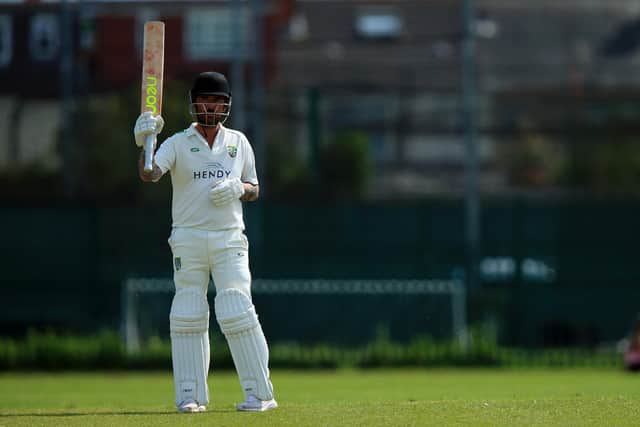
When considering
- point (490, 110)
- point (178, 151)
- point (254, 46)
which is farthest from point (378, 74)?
point (178, 151)

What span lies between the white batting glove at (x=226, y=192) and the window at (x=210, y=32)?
1382 cm

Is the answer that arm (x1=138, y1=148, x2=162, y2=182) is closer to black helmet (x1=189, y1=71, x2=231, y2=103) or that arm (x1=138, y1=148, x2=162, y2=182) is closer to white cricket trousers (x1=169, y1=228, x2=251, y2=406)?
white cricket trousers (x1=169, y1=228, x2=251, y2=406)

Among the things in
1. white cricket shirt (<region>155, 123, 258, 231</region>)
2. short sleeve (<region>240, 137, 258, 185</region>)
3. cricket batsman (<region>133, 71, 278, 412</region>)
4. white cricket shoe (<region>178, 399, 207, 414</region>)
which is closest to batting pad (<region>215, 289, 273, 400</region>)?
cricket batsman (<region>133, 71, 278, 412</region>)

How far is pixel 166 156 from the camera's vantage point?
23.8 ft

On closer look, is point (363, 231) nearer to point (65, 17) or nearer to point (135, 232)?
point (135, 232)

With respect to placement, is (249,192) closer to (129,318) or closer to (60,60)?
(129,318)

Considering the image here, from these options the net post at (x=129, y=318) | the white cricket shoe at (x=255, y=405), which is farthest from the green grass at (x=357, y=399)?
the net post at (x=129, y=318)

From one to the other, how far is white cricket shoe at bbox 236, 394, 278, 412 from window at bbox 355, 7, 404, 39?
1850 centimetres

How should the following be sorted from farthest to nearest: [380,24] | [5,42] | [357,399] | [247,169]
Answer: [380,24] → [5,42] → [357,399] → [247,169]

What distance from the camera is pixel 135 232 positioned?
54.3 feet

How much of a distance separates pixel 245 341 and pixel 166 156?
3.86ft

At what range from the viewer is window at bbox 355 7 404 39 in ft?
84.6

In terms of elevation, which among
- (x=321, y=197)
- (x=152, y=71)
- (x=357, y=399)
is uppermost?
(x=152, y=71)

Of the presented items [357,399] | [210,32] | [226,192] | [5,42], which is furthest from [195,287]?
[210,32]
